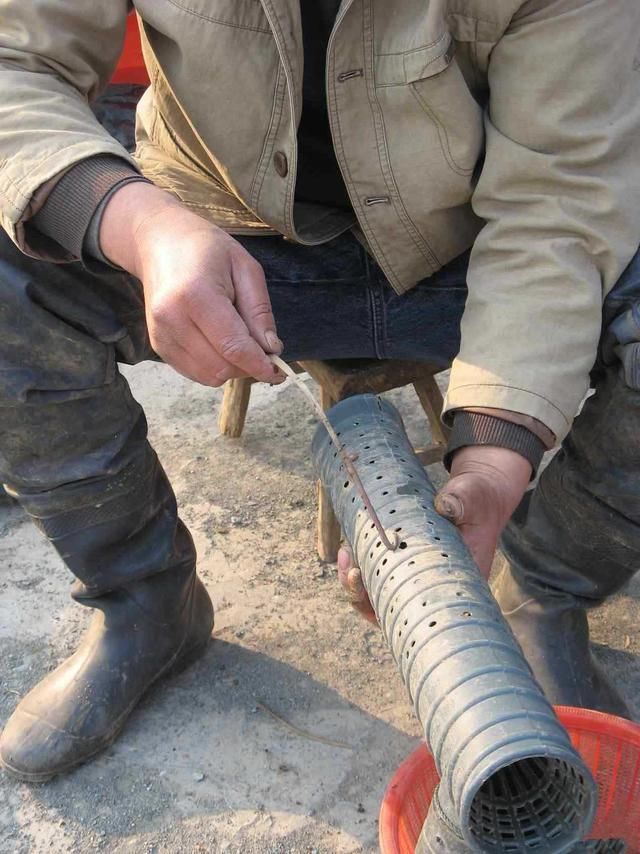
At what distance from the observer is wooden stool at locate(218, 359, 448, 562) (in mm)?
2314

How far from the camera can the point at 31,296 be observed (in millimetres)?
1751

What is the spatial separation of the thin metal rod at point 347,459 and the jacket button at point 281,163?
20.3 inches

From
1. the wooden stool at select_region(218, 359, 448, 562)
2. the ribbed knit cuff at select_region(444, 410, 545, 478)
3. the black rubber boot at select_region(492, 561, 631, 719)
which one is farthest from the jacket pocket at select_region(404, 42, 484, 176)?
the black rubber boot at select_region(492, 561, 631, 719)

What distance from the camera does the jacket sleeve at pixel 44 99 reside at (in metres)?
1.67

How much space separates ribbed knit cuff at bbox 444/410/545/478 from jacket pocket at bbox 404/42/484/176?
19.8 inches

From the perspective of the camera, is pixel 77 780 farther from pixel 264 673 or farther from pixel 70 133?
pixel 70 133

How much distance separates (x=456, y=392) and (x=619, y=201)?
1.52 ft

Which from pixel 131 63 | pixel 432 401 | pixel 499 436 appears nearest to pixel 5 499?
pixel 432 401

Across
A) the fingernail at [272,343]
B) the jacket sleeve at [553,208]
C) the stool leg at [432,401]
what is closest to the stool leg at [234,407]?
the stool leg at [432,401]

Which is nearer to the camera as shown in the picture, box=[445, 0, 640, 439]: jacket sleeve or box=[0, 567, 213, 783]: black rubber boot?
box=[445, 0, 640, 439]: jacket sleeve

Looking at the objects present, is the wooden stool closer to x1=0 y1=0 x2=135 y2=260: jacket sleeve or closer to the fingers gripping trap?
the fingers gripping trap

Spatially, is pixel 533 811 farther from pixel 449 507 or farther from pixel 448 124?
pixel 448 124

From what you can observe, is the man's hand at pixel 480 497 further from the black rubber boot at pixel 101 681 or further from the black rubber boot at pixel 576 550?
the black rubber boot at pixel 101 681

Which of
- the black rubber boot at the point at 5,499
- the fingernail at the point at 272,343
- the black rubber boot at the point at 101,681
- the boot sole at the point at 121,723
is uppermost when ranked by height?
the fingernail at the point at 272,343
